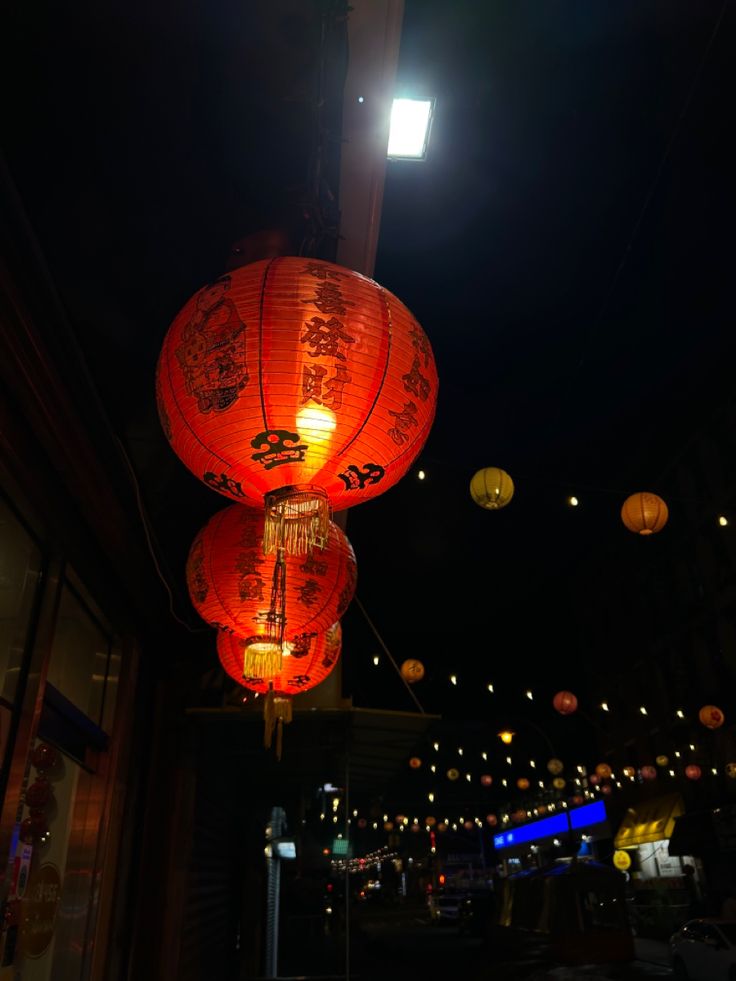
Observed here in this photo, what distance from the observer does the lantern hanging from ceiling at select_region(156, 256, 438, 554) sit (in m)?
2.76

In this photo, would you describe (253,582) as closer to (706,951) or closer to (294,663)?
(294,663)

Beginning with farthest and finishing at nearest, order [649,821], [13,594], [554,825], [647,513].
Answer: [554,825], [649,821], [647,513], [13,594]

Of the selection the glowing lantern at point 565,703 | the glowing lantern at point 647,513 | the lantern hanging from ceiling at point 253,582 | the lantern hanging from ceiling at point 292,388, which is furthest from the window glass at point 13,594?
the glowing lantern at point 565,703

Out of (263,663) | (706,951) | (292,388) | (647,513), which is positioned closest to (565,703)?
(706,951)

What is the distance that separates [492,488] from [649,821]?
23.2 meters

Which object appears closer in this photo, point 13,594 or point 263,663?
point 13,594

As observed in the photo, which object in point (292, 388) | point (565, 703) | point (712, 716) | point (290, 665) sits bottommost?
point (290, 665)

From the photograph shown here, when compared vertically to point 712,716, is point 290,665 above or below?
below

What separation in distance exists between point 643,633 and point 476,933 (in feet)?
49.6

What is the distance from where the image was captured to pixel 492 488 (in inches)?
379

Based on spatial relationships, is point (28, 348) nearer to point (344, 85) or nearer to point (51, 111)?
point (51, 111)

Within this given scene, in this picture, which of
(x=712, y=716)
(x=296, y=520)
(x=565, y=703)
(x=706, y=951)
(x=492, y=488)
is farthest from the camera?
(x=565, y=703)

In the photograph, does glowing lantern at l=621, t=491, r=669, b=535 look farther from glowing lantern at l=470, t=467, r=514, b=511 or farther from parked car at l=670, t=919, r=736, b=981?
parked car at l=670, t=919, r=736, b=981

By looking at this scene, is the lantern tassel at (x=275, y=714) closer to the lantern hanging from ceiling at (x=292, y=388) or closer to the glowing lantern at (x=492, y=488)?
the lantern hanging from ceiling at (x=292, y=388)
